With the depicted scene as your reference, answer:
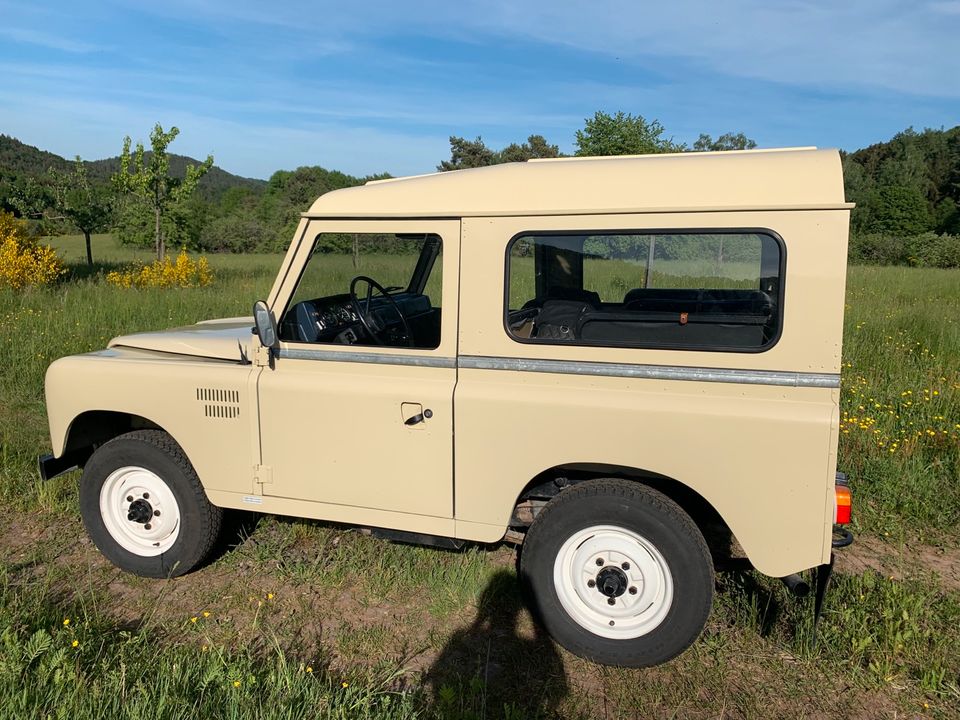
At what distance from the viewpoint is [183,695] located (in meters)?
2.71

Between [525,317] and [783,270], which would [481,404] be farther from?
[783,270]

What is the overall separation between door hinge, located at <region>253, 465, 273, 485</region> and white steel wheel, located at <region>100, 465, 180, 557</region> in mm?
638

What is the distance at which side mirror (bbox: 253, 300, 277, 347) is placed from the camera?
349 centimetres

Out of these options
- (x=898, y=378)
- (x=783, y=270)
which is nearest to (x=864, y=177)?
(x=898, y=378)

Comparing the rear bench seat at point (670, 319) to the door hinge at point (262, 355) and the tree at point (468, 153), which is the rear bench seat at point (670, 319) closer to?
the door hinge at point (262, 355)

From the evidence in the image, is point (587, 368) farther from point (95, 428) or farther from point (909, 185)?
point (909, 185)

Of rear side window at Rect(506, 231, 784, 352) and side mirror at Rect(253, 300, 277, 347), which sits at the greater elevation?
rear side window at Rect(506, 231, 784, 352)

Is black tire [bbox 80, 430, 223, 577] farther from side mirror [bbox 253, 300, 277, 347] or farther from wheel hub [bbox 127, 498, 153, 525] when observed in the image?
side mirror [bbox 253, 300, 277, 347]

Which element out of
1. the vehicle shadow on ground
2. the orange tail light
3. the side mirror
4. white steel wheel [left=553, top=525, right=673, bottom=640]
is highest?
the side mirror

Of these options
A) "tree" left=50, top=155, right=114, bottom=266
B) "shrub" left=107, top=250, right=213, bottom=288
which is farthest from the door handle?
"tree" left=50, top=155, right=114, bottom=266

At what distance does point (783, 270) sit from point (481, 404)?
142 cm

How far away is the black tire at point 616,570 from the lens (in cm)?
305

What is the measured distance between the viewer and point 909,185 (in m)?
54.7

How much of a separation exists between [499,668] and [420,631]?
1.61 feet
